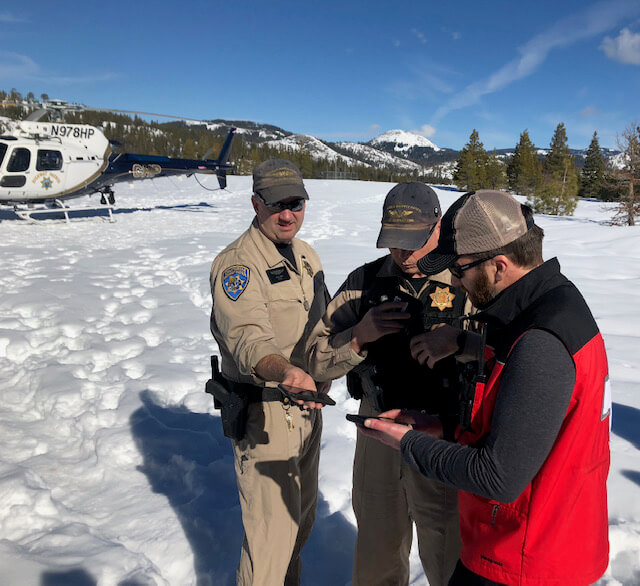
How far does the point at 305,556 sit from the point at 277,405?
1124mm

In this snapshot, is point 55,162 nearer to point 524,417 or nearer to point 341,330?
point 341,330

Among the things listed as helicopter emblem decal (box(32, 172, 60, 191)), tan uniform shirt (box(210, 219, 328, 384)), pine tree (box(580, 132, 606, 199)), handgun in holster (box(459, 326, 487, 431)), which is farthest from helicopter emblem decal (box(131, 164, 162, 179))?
pine tree (box(580, 132, 606, 199))

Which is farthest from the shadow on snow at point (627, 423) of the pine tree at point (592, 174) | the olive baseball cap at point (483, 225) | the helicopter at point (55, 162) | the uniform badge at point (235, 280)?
the pine tree at point (592, 174)

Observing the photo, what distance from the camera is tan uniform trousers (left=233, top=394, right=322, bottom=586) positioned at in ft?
6.32

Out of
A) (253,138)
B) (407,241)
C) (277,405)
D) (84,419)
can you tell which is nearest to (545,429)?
(407,241)

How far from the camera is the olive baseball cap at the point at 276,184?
208 centimetres

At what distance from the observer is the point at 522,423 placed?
1046mm

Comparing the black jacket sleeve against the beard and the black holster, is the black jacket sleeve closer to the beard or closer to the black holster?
the beard

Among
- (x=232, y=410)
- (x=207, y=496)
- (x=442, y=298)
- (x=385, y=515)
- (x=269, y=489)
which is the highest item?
(x=442, y=298)

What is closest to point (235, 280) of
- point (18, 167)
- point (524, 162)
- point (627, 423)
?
point (627, 423)

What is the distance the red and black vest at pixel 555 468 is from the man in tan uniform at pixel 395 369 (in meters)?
0.50

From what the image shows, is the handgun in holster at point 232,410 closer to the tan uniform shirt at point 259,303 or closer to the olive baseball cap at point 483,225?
the tan uniform shirt at point 259,303

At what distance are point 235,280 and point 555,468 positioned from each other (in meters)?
1.42

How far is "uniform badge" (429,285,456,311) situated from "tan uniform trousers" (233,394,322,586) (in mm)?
890
